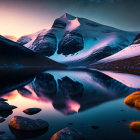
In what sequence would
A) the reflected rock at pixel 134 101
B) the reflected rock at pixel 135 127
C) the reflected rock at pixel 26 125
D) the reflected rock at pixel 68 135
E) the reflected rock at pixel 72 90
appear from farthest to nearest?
the reflected rock at pixel 72 90
the reflected rock at pixel 134 101
the reflected rock at pixel 135 127
the reflected rock at pixel 26 125
the reflected rock at pixel 68 135

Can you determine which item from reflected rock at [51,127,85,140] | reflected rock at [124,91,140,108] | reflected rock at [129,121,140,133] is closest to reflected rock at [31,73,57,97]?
reflected rock at [124,91,140,108]

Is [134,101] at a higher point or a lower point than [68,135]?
higher

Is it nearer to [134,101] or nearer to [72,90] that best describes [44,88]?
[72,90]

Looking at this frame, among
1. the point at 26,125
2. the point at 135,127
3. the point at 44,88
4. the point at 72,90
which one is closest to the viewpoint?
the point at 26,125

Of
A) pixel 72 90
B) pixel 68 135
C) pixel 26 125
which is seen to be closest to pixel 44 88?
pixel 72 90

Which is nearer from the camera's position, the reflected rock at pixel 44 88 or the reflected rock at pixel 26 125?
the reflected rock at pixel 26 125

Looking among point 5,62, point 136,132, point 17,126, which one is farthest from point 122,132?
point 5,62

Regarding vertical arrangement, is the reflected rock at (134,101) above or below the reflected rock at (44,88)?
above

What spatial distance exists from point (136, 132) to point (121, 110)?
671cm

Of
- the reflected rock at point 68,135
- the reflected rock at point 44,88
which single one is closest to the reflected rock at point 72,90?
the reflected rock at point 44,88

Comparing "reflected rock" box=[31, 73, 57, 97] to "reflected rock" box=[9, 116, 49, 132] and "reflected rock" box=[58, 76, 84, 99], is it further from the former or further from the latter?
"reflected rock" box=[9, 116, 49, 132]

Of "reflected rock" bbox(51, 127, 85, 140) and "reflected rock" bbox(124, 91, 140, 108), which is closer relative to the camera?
"reflected rock" bbox(51, 127, 85, 140)

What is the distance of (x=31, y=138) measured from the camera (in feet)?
42.1

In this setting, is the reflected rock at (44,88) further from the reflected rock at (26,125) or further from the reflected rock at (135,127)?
the reflected rock at (135,127)
